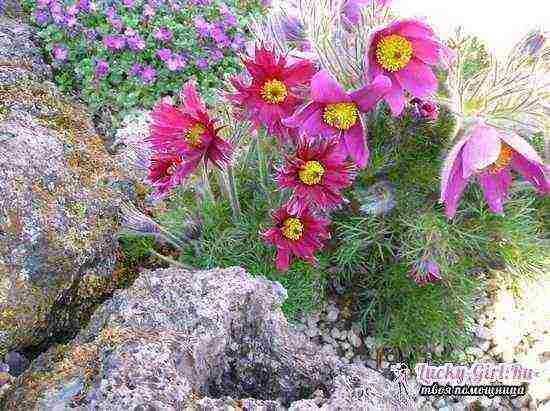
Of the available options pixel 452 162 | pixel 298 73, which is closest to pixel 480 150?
pixel 452 162

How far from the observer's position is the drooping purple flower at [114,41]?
335 cm

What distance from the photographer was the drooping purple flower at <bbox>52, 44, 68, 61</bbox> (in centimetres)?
334

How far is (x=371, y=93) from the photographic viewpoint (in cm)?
202

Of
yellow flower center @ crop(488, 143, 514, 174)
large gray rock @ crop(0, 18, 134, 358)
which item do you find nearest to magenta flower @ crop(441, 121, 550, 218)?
yellow flower center @ crop(488, 143, 514, 174)

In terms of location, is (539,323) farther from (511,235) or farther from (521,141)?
(521,141)

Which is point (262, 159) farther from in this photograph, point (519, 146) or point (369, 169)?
point (519, 146)

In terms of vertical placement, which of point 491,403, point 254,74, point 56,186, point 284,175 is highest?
point 254,74

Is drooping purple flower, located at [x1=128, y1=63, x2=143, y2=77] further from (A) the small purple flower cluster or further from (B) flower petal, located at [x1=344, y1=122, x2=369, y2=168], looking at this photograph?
(B) flower petal, located at [x1=344, y1=122, x2=369, y2=168]

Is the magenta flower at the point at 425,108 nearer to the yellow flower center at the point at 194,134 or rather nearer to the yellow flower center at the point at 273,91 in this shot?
the yellow flower center at the point at 273,91

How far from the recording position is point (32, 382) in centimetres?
185

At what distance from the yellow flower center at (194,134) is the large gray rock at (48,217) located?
707 millimetres

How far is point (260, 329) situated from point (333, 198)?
499mm

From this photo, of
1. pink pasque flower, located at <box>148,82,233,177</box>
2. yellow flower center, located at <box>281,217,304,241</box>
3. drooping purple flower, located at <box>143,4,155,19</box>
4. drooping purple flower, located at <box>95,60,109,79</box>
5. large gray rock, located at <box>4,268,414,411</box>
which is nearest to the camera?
large gray rock, located at <box>4,268,414,411</box>

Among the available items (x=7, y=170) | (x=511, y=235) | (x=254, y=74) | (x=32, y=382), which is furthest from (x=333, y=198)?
(x=7, y=170)
